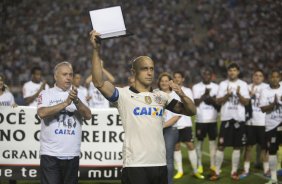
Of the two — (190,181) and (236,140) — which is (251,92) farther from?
(190,181)

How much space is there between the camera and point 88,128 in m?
8.72

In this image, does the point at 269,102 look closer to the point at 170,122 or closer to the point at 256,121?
the point at 256,121

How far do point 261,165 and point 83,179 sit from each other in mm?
4519

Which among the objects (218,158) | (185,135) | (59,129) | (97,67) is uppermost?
(97,67)

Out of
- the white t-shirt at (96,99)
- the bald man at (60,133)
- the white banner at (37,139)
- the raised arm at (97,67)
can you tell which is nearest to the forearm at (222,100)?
the white banner at (37,139)

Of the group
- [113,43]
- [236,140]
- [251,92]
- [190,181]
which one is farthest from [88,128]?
[113,43]

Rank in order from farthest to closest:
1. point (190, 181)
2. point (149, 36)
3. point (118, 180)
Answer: point (149, 36), point (190, 181), point (118, 180)

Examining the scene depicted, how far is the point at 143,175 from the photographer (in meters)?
4.77

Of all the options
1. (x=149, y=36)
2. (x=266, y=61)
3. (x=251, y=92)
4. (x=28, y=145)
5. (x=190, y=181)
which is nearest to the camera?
(x=28, y=145)

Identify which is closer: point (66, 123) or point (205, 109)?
point (66, 123)

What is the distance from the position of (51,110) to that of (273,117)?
499 cm

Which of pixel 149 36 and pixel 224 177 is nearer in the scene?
pixel 224 177


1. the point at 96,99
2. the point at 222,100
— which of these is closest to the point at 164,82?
the point at 222,100

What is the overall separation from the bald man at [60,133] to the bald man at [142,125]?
3.65 feet
